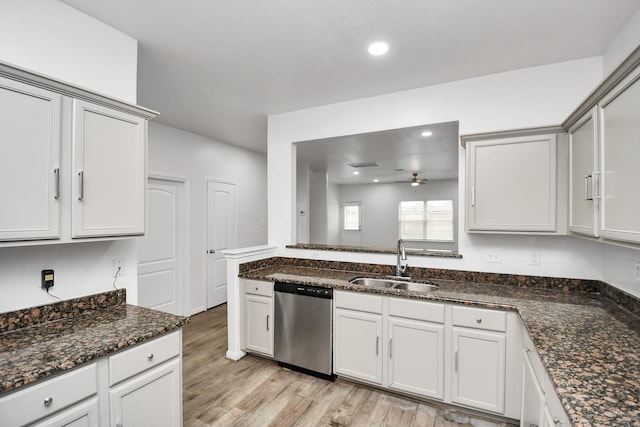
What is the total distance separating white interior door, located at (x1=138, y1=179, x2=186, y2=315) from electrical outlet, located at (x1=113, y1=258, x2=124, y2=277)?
6.21ft

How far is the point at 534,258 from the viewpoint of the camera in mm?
2494

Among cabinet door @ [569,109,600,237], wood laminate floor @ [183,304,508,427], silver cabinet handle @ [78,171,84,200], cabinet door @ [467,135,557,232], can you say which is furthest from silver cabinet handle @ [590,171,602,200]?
silver cabinet handle @ [78,171,84,200]

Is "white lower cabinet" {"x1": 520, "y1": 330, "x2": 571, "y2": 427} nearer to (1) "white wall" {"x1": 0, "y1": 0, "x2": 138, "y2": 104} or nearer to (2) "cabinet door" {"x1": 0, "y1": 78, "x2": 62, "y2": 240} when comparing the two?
(2) "cabinet door" {"x1": 0, "y1": 78, "x2": 62, "y2": 240}

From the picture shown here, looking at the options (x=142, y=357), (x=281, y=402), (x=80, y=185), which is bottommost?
(x=281, y=402)

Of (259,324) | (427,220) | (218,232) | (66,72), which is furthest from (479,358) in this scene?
(427,220)

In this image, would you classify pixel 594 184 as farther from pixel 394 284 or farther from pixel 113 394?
pixel 113 394

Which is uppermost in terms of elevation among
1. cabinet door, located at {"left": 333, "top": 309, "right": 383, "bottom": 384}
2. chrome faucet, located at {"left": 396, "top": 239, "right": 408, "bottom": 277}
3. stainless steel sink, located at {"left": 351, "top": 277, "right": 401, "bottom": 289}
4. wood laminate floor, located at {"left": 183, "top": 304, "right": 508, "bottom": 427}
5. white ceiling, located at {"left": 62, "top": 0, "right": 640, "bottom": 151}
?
white ceiling, located at {"left": 62, "top": 0, "right": 640, "bottom": 151}

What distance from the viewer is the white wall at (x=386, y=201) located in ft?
28.3

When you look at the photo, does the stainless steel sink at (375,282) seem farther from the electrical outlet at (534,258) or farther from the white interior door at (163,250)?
the white interior door at (163,250)

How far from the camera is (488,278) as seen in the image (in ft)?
8.59

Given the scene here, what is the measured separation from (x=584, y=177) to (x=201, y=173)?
442 centimetres

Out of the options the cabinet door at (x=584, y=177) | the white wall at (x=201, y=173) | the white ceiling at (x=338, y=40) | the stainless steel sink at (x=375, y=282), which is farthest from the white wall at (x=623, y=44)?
the white wall at (x=201, y=173)

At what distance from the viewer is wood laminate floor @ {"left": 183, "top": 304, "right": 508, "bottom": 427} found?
2.16m

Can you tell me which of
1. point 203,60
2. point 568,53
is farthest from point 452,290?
point 203,60
